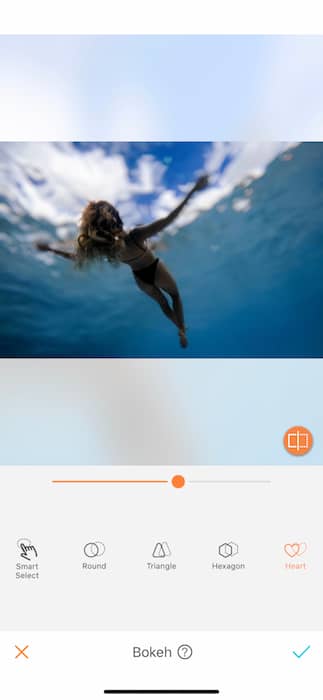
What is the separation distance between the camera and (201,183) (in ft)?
3.69

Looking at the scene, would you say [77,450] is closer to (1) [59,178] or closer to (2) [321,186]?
(1) [59,178]

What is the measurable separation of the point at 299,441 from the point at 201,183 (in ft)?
2.59

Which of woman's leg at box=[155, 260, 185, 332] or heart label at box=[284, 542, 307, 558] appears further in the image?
woman's leg at box=[155, 260, 185, 332]

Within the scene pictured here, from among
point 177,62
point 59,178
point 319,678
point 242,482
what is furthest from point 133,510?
point 177,62

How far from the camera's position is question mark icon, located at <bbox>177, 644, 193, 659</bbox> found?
986mm

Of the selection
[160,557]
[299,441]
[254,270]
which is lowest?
[160,557]

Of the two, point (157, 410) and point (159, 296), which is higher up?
point (159, 296)

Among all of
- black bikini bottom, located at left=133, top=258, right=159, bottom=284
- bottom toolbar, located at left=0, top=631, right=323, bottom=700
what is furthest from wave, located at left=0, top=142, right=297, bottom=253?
bottom toolbar, located at left=0, top=631, right=323, bottom=700

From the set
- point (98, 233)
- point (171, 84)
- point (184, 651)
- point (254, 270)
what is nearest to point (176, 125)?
point (171, 84)

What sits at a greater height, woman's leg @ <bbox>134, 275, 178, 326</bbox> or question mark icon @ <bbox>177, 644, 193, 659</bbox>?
woman's leg @ <bbox>134, 275, 178, 326</bbox>

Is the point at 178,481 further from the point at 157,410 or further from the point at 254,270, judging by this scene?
the point at 254,270

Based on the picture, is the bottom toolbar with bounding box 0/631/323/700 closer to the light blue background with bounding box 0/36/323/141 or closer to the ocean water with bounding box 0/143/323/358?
the ocean water with bounding box 0/143/323/358

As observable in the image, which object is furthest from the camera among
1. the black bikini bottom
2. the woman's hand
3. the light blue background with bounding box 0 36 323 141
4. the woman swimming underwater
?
the black bikini bottom

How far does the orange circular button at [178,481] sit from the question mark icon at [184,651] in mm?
426
